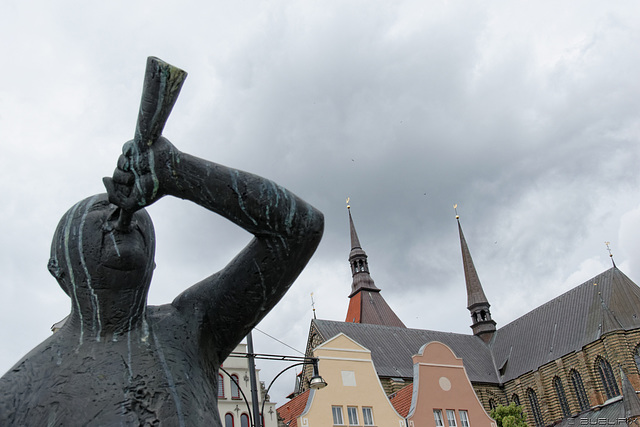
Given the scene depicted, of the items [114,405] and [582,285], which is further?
[582,285]

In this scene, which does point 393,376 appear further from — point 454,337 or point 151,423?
point 151,423

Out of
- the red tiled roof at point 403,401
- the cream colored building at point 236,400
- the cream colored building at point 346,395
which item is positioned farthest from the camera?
the red tiled roof at point 403,401

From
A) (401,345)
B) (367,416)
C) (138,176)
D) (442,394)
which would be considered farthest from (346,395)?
(138,176)

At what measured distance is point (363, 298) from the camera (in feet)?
181

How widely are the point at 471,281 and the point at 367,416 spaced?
37981 millimetres

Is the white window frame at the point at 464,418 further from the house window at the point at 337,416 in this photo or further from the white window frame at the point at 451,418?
the house window at the point at 337,416

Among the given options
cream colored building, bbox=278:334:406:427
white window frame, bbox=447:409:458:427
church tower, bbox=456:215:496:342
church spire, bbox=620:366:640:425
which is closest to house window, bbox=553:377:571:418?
church spire, bbox=620:366:640:425

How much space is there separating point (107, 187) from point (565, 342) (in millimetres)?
45556

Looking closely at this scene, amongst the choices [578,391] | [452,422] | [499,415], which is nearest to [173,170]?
[452,422]

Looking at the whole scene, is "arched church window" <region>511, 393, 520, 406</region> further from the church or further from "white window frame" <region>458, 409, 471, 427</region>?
"white window frame" <region>458, 409, 471, 427</region>

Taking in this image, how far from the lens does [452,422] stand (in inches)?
953

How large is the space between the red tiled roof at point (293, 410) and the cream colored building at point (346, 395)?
17cm

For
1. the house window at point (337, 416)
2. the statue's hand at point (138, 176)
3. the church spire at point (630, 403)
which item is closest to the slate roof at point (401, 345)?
the church spire at point (630, 403)

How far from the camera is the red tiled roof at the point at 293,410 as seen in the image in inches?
828
